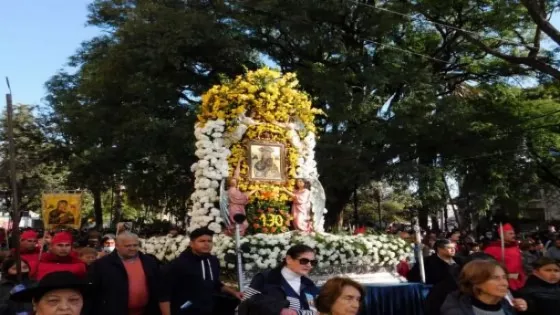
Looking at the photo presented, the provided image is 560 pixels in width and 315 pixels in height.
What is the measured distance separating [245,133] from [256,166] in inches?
30.9

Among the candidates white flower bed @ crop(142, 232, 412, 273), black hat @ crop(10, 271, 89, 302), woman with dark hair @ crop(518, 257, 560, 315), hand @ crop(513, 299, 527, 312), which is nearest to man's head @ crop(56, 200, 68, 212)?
white flower bed @ crop(142, 232, 412, 273)

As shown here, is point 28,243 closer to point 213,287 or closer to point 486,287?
point 213,287

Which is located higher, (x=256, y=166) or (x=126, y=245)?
(x=256, y=166)

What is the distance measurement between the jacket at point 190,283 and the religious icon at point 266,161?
6353mm

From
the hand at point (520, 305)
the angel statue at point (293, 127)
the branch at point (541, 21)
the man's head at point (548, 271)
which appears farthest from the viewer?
the branch at point (541, 21)

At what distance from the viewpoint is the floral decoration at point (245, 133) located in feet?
42.2

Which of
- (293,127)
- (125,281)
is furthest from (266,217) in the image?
(125,281)

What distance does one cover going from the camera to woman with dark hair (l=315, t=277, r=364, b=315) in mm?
3852

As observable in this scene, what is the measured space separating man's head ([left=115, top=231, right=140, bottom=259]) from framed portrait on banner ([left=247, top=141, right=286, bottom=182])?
715cm

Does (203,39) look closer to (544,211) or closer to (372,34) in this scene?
(372,34)

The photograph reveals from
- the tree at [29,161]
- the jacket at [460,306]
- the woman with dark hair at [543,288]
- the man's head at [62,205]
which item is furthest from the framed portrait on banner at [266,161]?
the tree at [29,161]

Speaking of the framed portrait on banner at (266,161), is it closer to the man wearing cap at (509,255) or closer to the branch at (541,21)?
the man wearing cap at (509,255)

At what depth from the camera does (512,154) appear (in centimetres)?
2547

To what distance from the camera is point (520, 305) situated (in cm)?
482
